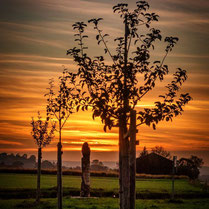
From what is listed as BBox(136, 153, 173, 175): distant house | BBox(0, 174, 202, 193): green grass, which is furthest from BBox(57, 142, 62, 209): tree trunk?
BBox(136, 153, 173, 175): distant house

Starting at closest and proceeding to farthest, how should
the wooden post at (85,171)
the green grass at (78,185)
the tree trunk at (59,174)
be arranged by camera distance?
the tree trunk at (59,174) → the wooden post at (85,171) → the green grass at (78,185)

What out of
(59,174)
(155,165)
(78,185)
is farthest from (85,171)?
(155,165)

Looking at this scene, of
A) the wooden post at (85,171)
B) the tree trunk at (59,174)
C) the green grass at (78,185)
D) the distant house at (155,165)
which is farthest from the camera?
the distant house at (155,165)

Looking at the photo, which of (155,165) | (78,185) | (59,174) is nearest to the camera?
(59,174)

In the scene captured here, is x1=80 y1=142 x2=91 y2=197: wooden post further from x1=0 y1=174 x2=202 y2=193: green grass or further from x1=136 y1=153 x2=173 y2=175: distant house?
x1=136 y1=153 x2=173 y2=175: distant house

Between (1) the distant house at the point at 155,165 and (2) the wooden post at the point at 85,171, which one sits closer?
(2) the wooden post at the point at 85,171

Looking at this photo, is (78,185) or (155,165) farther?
(155,165)

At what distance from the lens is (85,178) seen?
3212 cm

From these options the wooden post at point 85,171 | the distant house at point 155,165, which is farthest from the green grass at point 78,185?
the distant house at point 155,165

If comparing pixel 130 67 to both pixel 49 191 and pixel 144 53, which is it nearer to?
pixel 144 53

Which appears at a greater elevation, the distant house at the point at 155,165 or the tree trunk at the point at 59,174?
the tree trunk at the point at 59,174

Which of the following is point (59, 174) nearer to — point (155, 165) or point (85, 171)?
point (85, 171)

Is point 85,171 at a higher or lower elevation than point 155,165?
higher

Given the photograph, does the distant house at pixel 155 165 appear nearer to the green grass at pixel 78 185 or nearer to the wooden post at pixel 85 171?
the green grass at pixel 78 185
